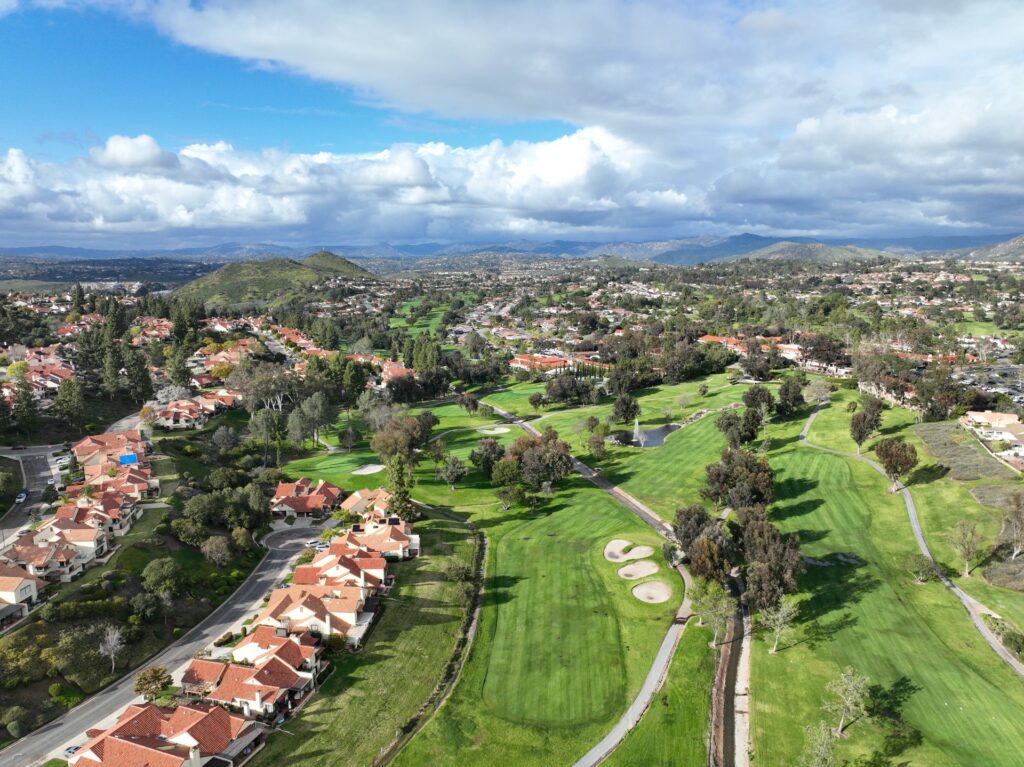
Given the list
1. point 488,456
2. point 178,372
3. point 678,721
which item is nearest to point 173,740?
point 678,721

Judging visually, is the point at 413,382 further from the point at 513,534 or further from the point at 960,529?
the point at 960,529

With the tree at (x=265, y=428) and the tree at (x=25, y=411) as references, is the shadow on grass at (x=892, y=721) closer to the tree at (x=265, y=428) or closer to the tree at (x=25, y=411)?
the tree at (x=265, y=428)

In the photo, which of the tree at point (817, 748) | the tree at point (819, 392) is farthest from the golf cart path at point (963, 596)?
the tree at point (819, 392)

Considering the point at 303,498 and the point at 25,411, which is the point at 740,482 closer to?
the point at 303,498

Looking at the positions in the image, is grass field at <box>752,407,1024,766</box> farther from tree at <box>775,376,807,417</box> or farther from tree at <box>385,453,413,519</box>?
tree at <box>385,453,413,519</box>

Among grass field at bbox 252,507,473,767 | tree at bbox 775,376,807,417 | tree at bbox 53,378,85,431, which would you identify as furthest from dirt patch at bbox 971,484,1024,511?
tree at bbox 53,378,85,431
